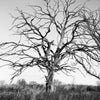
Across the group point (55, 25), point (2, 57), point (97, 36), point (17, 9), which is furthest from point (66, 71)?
point (97, 36)

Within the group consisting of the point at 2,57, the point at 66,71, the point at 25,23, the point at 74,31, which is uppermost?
the point at 25,23

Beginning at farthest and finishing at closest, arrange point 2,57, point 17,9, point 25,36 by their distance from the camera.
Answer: point 17,9 → point 25,36 → point 2,57

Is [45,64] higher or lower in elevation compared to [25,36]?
lower

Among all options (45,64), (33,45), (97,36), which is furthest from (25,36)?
(97,36)

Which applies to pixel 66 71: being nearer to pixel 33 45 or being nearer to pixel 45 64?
pixel 45 64

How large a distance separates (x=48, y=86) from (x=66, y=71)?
2348mm

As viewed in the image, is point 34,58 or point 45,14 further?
point 45,14

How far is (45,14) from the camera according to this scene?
54.9ft

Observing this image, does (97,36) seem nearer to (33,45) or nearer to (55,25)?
(33,45)

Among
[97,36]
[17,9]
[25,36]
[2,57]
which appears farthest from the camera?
[17,9]

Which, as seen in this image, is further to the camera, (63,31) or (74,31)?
(63,31)

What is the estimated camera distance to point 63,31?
16.1 meters

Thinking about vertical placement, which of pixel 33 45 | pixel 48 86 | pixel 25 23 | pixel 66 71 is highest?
pixel 25 23

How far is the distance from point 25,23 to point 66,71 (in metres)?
5.96
